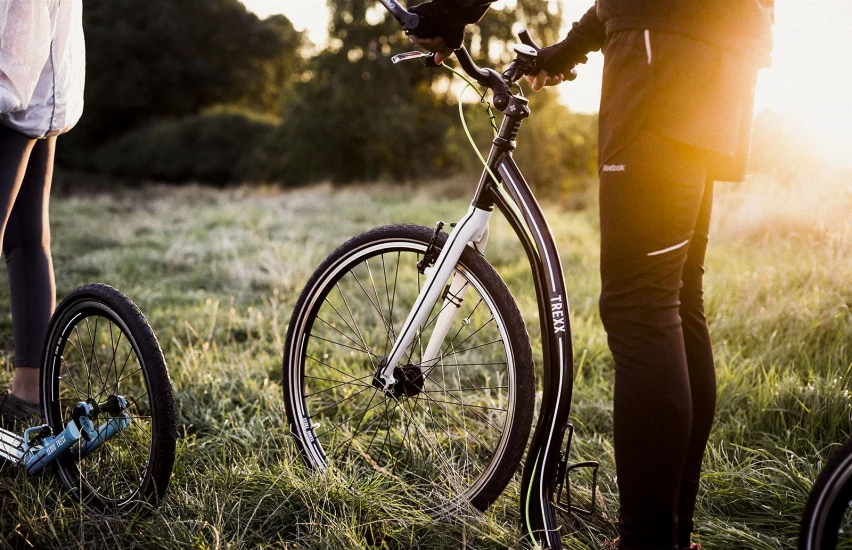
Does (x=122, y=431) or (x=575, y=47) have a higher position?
(x=575, y=47)

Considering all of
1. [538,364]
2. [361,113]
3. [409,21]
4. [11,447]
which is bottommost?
[11,447]

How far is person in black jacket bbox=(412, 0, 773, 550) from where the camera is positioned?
4.28 ft

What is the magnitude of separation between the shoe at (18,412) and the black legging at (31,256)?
136 millimetres

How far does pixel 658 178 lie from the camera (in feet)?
4.39

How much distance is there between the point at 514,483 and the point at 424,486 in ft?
1.07

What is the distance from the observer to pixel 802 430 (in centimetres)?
235

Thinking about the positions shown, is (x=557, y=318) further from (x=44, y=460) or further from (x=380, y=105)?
(x=380, y=105)

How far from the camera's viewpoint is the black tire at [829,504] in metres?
1.25

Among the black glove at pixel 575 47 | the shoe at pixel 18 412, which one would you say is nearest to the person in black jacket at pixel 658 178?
the black glove at pixel 575 47

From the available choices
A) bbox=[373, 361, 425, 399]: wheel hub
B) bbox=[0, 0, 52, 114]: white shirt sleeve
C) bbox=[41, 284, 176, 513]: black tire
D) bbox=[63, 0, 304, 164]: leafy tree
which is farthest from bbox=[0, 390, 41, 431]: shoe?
bbox=[63, 0, 304, 164]: leafy tree

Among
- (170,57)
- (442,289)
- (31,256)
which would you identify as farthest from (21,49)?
(170,57)

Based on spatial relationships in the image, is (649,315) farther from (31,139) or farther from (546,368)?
(31,139)

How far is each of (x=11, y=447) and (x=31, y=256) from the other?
2.30 ft

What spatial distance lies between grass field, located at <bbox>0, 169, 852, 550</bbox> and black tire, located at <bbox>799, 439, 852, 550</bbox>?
45 cm
